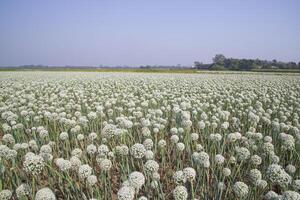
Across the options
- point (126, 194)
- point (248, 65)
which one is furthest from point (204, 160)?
point (248, 65)

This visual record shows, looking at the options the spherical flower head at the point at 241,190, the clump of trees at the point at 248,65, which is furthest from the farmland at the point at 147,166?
the clump of trees at the point at 248,65

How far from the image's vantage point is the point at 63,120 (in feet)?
22.6

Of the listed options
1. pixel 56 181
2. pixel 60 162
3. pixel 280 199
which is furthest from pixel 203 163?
pixel 56 181

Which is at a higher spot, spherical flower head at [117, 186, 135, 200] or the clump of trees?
the clump of trees

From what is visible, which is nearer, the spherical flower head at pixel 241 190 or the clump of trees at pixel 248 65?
the spherical flower head at pixel 241 190

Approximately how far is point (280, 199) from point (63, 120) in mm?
5775

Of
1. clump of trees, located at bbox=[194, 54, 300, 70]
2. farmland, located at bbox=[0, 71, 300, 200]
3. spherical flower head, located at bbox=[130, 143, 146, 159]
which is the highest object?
clump of trees, located at bbox=[194, 54, 300, 70]

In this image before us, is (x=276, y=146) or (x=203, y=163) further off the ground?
(x=203, y=163)

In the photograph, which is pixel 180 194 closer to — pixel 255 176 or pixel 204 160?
pixel 204 160

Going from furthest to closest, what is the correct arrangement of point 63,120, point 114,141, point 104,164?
point 63,120 → point 114,141 → point 104,164

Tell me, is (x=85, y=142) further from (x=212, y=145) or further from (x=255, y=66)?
(x=255, y=66)

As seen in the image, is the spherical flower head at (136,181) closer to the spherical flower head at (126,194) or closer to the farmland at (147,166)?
the farmland at (147,166)

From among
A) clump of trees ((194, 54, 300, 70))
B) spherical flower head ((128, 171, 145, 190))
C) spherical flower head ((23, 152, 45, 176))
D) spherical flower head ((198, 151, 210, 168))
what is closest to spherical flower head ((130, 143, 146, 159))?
spherical flower head ((128, 171, 145, 190))

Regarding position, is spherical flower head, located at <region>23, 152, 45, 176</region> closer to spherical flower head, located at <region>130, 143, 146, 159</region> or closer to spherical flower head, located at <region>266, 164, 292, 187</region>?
spherical flower head, located at <region>130, 143, 146, 159</region>
